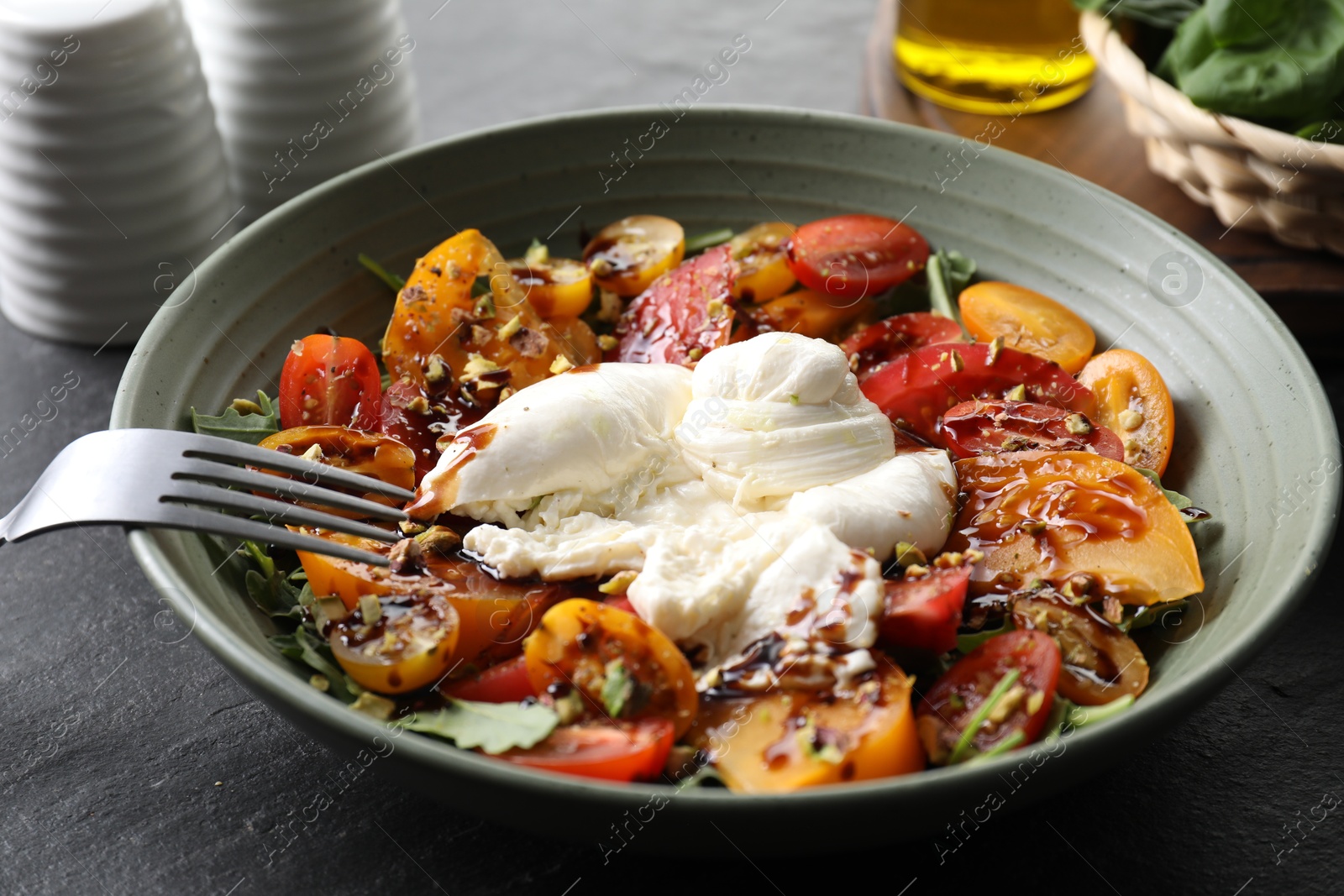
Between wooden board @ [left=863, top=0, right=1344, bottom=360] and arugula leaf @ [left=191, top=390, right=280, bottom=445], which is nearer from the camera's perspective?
arugula leaf @ [left=191, top=390, right=280, bottom=445]

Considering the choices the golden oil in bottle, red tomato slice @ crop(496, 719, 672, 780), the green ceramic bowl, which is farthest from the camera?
the golden oil in bottle

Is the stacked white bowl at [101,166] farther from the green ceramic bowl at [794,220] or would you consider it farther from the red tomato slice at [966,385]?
the red tomato slice at [966,385]

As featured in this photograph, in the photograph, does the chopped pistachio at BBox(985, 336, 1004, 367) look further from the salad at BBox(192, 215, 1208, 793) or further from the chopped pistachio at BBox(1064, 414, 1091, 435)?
the chopped pistachio at BBox(1064, 414, 1091, 435)

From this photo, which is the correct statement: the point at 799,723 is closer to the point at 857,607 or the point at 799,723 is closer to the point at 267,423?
the point at 857,607

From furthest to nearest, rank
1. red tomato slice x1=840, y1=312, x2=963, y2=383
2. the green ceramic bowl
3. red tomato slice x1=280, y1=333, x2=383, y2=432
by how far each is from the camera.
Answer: red tomato slice x1=840, y1=312, x2=963, y2=383 → red tomato slice x1=280, y1=333, x2=383, y2=432 → the green ceramic bowl

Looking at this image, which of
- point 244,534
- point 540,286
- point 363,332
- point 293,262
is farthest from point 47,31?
point 244,534

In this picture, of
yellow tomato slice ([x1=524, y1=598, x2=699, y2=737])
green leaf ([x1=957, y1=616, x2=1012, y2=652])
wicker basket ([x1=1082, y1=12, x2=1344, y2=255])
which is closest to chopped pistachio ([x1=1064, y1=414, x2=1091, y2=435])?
green leaf ([x1=957, y1=616, x2=1012, y2=652])

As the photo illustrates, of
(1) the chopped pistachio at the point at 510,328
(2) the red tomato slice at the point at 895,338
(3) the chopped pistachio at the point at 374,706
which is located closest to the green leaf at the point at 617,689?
(3) the chopped pistachio at the point at 374,706
